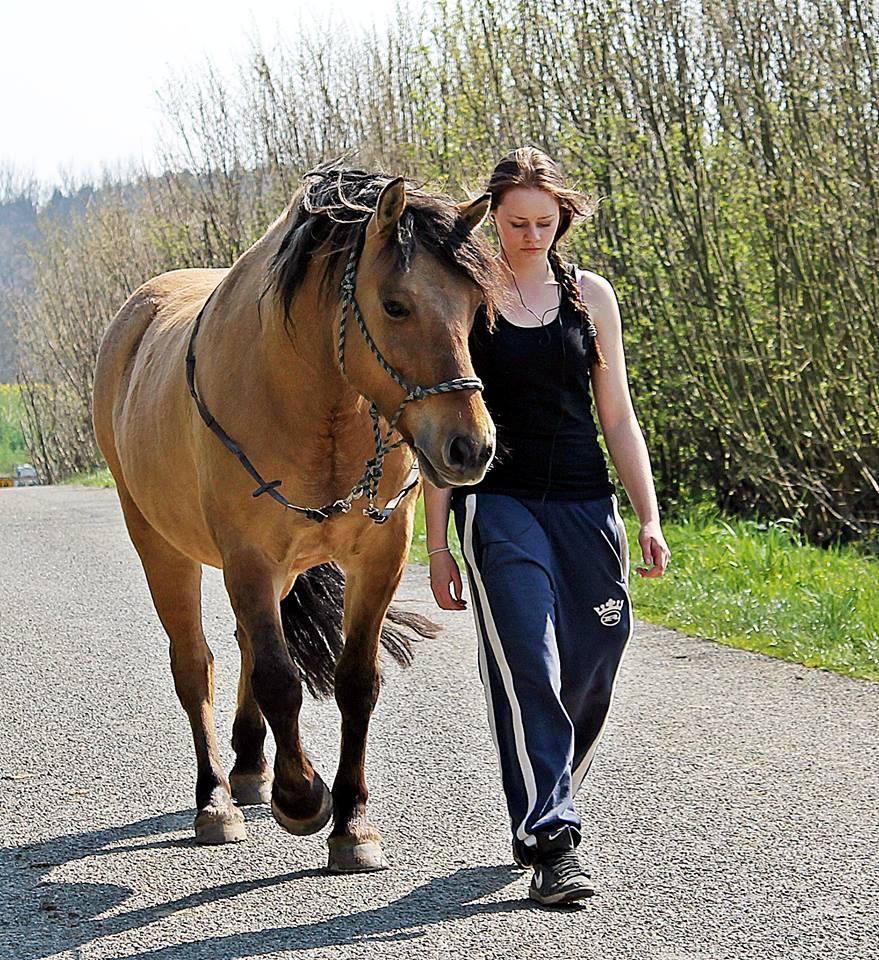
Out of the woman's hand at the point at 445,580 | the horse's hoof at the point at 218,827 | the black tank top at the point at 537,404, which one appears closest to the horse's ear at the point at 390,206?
the black tank top at the point at 537,404

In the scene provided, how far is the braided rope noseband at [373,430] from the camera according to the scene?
3803mm

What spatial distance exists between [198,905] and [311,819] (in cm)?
42

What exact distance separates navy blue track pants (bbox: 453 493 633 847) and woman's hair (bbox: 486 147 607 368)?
1.74 ft

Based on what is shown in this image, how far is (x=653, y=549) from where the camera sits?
433 centimetres

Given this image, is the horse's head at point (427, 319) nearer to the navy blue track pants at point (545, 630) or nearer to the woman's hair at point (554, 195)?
the woman's hair at point (554, 195)

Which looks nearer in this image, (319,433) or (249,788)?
(319,433)

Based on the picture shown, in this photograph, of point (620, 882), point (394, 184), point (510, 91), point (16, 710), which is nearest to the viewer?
point (394, 184)

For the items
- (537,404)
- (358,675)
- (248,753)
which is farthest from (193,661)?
(537,404)

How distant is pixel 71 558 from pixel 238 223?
34.5 feet

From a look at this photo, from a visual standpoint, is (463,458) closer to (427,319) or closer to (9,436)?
(427,319)

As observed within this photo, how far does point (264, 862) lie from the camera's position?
4594 millimetres

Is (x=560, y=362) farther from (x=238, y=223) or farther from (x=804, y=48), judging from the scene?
(x=238, y=223)

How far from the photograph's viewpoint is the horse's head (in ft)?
12.1

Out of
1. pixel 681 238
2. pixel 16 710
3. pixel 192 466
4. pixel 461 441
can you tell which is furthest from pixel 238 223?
pixel 461 441
